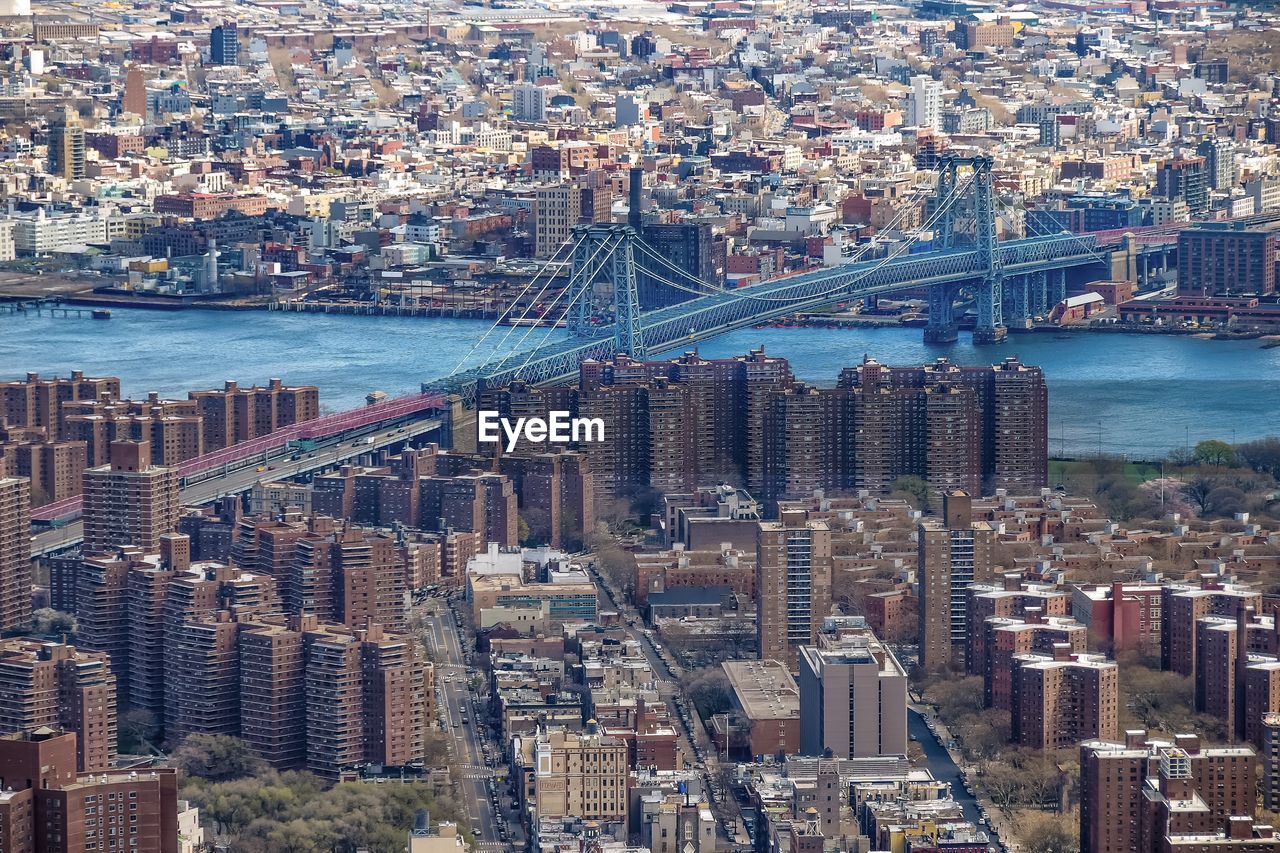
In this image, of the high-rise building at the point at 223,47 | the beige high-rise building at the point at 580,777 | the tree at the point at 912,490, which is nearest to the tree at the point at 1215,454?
the tree at the point at 912,490

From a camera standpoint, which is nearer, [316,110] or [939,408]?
[939,408]

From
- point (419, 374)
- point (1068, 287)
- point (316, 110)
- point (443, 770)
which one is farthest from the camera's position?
point (316, 110)

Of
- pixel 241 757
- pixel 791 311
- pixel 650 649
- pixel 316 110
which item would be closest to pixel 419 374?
pixel 791 311

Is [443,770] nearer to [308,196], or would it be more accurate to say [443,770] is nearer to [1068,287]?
[1068,287]

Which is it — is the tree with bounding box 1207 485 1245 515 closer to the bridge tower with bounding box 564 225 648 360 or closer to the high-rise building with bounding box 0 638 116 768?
the bridge tower with bounding box 564 225 648 360

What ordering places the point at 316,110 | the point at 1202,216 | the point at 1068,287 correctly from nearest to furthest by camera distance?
1. the point at 1068,287
2. the point at 1202,216
3. the point at 316,110

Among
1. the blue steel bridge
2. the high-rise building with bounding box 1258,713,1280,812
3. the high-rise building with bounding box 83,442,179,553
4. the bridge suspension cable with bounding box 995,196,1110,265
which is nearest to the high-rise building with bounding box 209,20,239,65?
the bridge suspension cable with bounding box 995,196,1110,265
